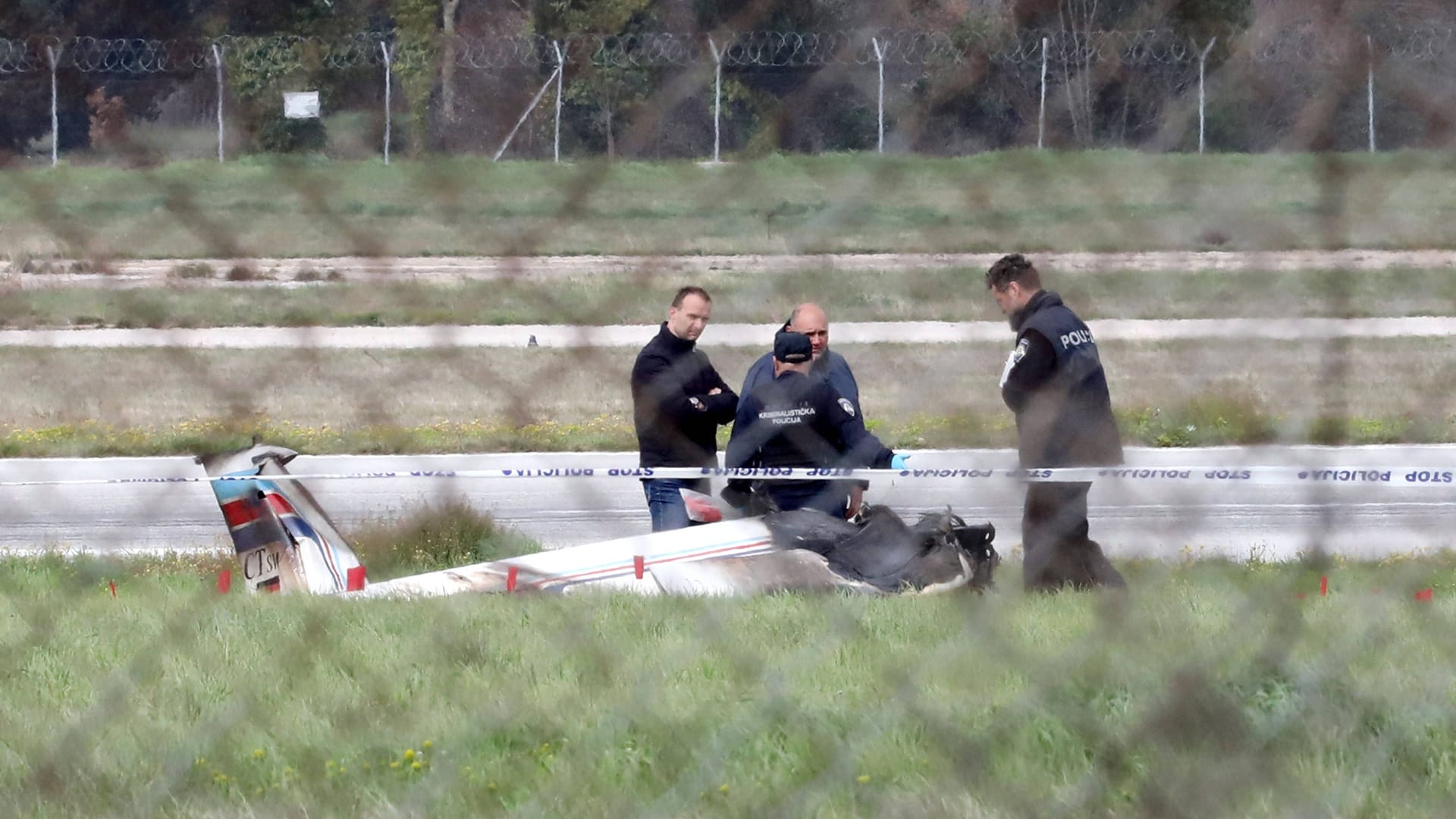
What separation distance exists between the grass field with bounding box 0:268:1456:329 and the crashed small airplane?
234 cm

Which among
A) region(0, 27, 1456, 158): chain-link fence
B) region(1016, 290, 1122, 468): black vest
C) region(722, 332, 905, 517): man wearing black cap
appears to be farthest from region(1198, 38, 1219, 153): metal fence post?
region(722, 332, 905, 517): man wearing black cap

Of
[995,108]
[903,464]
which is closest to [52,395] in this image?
[995,108]

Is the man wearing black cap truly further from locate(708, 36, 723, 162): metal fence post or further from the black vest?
locate(708, 36, 723, 162): metal fence post

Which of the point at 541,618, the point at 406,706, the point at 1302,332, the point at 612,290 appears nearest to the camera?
the point at 612,290

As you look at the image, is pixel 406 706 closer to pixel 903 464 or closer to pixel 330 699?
pixel 330 699

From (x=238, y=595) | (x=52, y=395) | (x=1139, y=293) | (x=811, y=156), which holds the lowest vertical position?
(x=238, y=595)

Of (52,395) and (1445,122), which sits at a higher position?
(1445,122)

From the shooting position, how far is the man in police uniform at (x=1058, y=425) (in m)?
3.53

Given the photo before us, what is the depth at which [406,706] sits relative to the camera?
2.59 meters

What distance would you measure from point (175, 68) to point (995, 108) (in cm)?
71

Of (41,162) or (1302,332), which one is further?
(1302,332)

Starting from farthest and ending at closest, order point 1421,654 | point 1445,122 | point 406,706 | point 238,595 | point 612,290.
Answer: point 238,595 → point 1421,654 → point 406,706 → point 612,290 → point 1445,122

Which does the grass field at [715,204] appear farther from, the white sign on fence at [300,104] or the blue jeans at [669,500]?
the blue jeans at [669,500]

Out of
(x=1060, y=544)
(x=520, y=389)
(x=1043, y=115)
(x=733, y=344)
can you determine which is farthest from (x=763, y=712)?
(x=1060, y=544)
